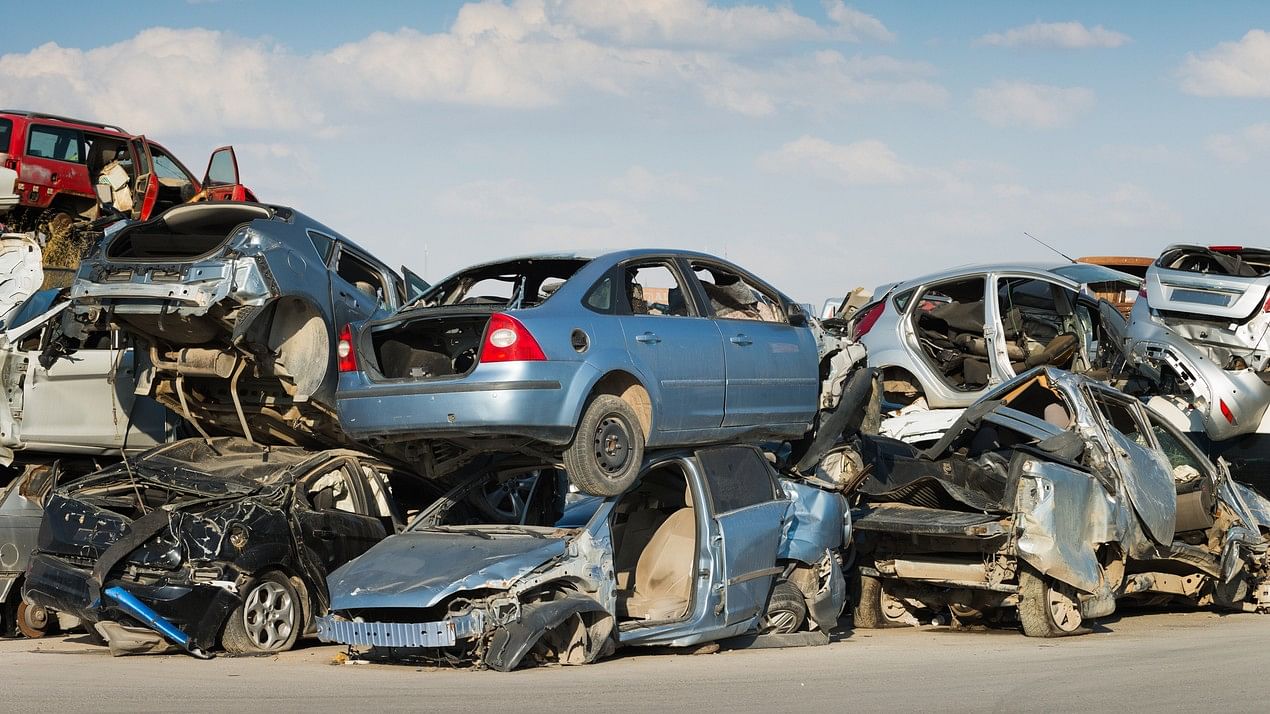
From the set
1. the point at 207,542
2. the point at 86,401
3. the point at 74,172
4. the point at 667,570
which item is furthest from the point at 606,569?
the point at 74,172

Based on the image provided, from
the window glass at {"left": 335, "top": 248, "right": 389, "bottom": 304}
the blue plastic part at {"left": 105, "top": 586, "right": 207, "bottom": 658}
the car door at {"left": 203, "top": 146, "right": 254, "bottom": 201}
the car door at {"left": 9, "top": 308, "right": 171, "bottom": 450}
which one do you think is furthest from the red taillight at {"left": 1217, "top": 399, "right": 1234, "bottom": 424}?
the car door at {"left": 203, "top": 146, "right": 254, "bottom": 201}

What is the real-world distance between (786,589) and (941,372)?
217 inches

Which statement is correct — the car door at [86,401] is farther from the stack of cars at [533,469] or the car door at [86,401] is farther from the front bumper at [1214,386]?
the front bumper at [1214,386]

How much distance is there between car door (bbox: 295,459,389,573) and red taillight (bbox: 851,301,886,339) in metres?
6.84

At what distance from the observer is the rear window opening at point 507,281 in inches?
387

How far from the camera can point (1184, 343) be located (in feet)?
43.2

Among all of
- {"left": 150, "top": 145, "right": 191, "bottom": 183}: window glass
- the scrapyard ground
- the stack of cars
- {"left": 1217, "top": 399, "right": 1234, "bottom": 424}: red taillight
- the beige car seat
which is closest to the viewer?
the scrapyard ground

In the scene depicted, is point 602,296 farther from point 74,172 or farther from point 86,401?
point 74,172

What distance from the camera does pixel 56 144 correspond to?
19125mm

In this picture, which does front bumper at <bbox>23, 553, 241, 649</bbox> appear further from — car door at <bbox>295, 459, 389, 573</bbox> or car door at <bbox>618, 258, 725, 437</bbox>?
car door at <bbox>618, 258, 725, 437</bbox>

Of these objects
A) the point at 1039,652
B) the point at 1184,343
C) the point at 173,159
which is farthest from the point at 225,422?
the point at 173,159

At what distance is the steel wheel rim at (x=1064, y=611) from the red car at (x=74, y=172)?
1351 centimetres

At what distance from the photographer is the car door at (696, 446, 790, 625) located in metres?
8.88

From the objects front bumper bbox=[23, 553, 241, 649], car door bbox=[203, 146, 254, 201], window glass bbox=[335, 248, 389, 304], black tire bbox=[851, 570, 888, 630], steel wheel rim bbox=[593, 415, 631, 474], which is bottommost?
black tire bbox=[851, 570, 888, 630]
